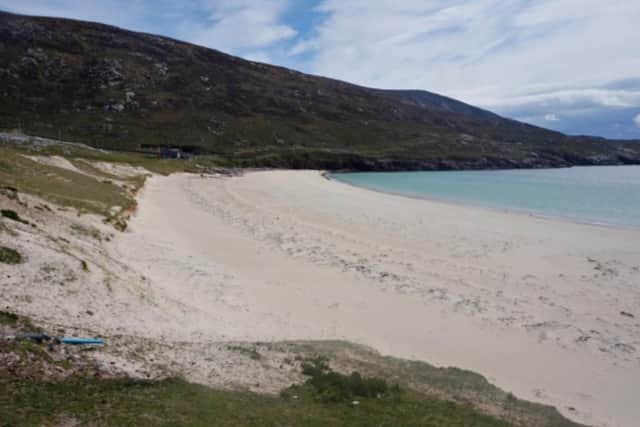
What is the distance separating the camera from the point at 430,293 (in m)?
16.8

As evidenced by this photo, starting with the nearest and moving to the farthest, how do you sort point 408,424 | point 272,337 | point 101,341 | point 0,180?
point 408,424
point 101,341
point 272,337
point 0,180

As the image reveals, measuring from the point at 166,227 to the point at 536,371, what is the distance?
2075 centimetres

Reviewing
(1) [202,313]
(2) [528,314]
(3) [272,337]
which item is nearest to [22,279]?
(1) [202,313]

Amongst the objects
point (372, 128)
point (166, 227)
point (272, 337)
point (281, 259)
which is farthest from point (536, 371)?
point (372, 128)

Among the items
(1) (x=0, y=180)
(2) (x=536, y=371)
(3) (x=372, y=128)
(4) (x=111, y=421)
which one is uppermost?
(3) (x=372, y=128)

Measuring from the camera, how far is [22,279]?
11.2m

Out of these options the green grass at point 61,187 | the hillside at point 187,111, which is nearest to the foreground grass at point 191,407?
the green grass at point 61,187

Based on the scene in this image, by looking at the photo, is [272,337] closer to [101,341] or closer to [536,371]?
[101,341]

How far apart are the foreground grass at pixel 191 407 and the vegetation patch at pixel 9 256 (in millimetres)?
5636

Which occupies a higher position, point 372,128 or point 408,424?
point 372,128

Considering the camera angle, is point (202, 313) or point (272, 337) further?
point (202, 313)

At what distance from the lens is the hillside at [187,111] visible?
4739 inches

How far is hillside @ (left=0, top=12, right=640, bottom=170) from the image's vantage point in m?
120

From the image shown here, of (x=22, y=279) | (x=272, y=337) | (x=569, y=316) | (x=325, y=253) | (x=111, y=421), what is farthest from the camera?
(x=325, y=253)
